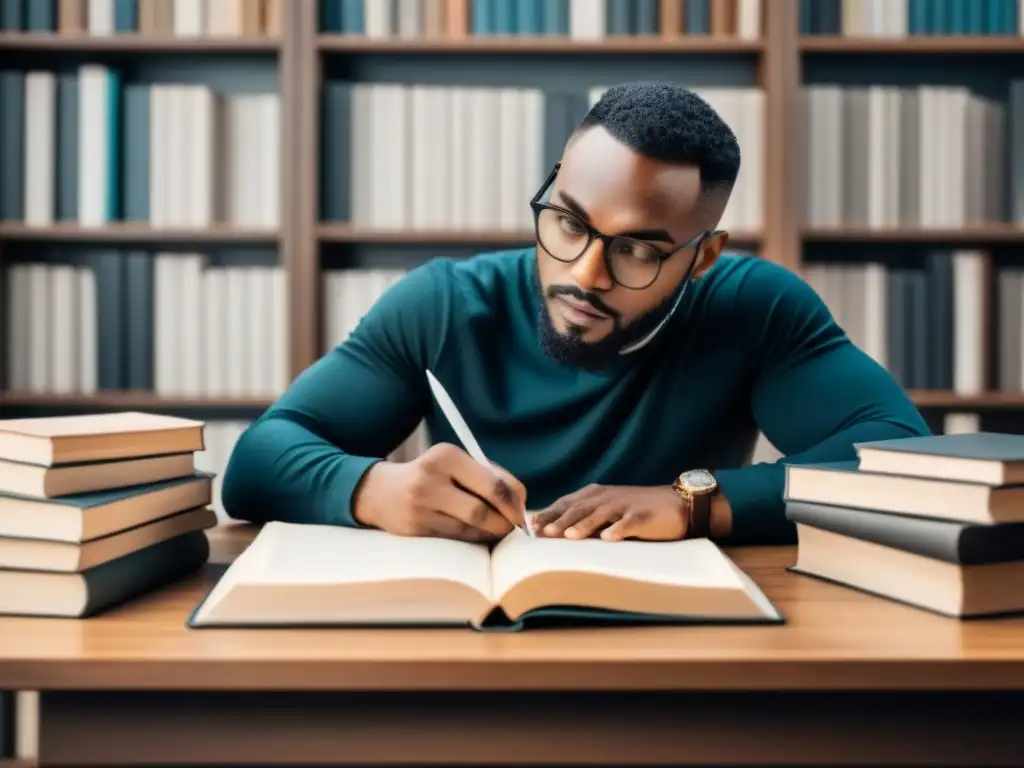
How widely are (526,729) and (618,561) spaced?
18 centimetres

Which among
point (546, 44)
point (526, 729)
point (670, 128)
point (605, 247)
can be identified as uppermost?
point (546, 44)

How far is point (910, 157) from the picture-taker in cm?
221

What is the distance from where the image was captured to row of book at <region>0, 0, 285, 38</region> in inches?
87.4

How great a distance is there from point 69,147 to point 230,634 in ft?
6.33

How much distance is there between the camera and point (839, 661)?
1.90 feet

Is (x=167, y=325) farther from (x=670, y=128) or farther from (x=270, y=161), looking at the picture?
(x=670, y=128)

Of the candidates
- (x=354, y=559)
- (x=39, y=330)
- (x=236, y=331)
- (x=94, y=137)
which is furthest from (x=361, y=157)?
(x=354, y=559)

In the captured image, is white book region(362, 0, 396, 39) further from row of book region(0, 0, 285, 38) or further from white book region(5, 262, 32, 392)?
white book region(5, 262, 32, 392)

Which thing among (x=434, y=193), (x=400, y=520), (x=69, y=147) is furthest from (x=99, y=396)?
(x=400, y=520)

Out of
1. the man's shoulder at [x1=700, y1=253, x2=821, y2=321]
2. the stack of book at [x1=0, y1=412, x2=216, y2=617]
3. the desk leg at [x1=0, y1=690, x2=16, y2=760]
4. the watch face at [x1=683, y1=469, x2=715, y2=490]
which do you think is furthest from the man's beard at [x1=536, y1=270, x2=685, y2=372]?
the desk leg at [x1=0, y1=690, x2=16, y2=760]

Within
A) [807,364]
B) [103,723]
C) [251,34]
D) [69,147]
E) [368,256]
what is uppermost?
[251,34]

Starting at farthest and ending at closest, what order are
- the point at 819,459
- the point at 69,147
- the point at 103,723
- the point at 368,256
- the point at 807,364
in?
the point at 368,256, the point at 69,147, the point at 807,364, the point at 819,459, the point at 103,723

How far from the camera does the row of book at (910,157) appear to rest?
2.20m

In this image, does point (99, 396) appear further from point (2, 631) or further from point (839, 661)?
point (839, 661)
